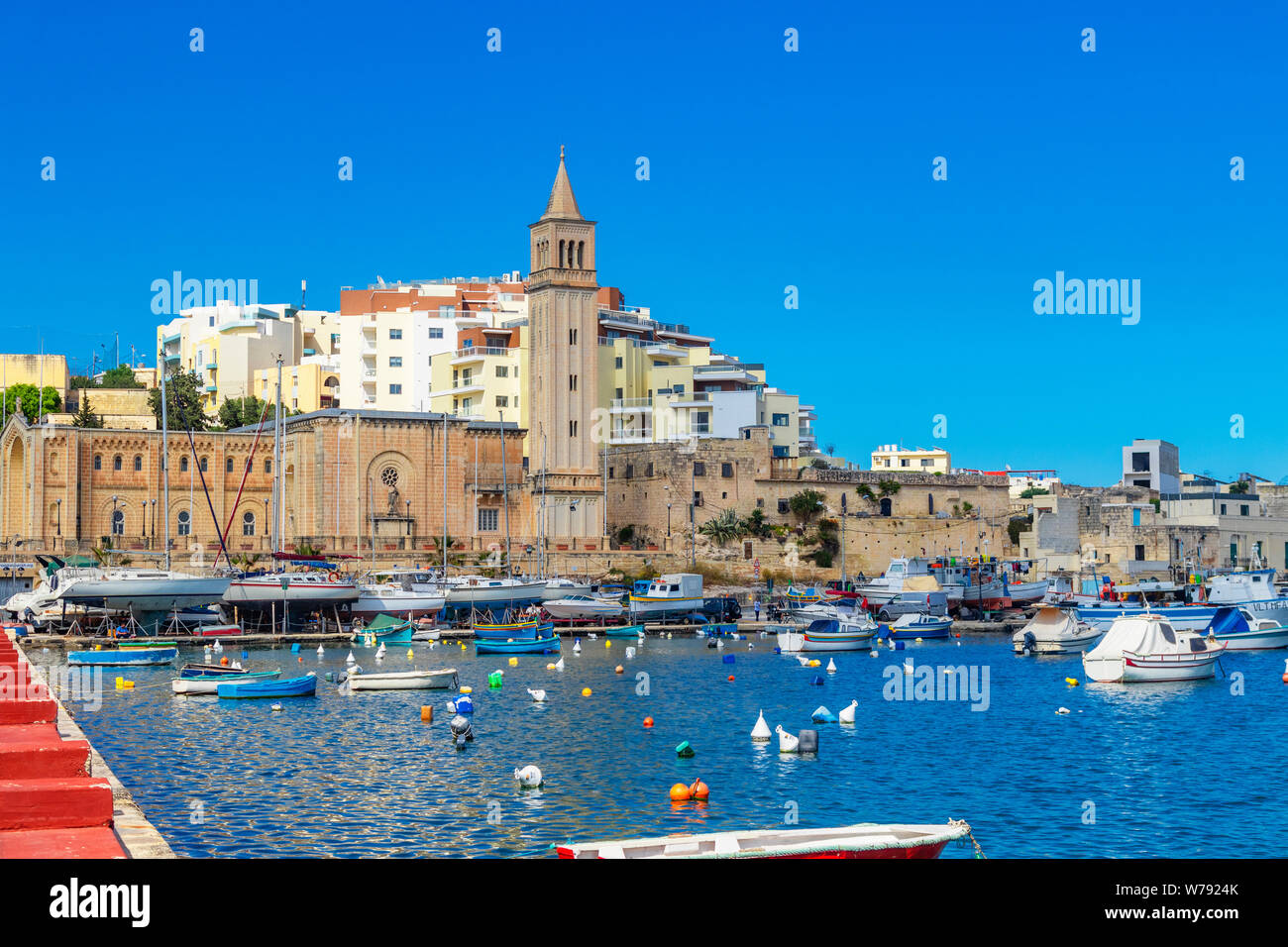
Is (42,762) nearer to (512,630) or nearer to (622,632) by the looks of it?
(512,630)

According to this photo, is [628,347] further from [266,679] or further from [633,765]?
[633,765]

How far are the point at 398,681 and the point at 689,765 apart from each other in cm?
1503

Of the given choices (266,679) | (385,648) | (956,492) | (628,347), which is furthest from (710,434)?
(266,679)

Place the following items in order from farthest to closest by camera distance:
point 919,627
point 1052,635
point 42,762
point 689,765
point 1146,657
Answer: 1. point 919,627
2. point 1052,635
3. point 1146,657
4. point 689,765
5. point 42,762

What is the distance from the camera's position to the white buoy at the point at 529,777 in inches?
1001

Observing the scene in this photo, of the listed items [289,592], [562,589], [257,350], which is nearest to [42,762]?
[289,592]

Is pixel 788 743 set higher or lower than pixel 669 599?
lower

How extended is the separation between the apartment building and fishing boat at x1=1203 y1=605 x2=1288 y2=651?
219 feet

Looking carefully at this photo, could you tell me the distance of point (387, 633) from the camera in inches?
2261

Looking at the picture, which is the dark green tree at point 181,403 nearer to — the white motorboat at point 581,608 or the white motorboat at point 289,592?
the white motorboat at point 289,592

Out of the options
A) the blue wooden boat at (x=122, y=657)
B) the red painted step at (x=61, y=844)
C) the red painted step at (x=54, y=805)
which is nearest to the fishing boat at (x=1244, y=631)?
the blue wooden boat at (x=122, y=657)

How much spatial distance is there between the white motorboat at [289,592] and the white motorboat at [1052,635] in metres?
28.6
